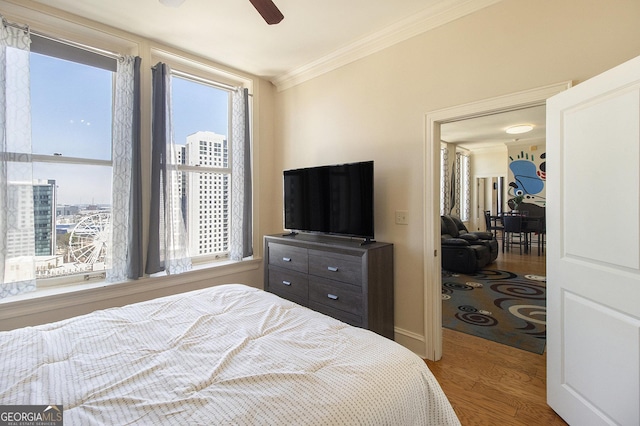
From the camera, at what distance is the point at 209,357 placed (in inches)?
46.0

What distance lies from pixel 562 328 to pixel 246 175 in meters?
3.18

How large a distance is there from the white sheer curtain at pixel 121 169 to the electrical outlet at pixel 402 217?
2.48 metres

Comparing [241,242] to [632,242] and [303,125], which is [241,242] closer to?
[303,125]

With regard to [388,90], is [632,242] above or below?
below

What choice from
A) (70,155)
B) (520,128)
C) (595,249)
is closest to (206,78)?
(70,155)

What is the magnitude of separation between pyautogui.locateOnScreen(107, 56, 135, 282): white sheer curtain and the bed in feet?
4.19

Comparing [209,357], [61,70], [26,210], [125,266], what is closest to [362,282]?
[209,357]

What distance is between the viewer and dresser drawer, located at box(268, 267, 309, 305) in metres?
2.90

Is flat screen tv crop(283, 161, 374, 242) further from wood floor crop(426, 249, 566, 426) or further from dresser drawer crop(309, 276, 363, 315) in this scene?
wood floor crop(426, 249, 566, 426)

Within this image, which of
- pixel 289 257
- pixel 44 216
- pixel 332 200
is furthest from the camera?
pixel 289 257

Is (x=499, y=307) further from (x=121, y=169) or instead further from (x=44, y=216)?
(x=44, y=216)

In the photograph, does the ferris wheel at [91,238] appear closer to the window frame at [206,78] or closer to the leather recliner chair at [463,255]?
the window frame at [206,78]

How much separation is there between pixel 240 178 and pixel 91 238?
1.56 metres

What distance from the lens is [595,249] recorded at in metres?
1.60
